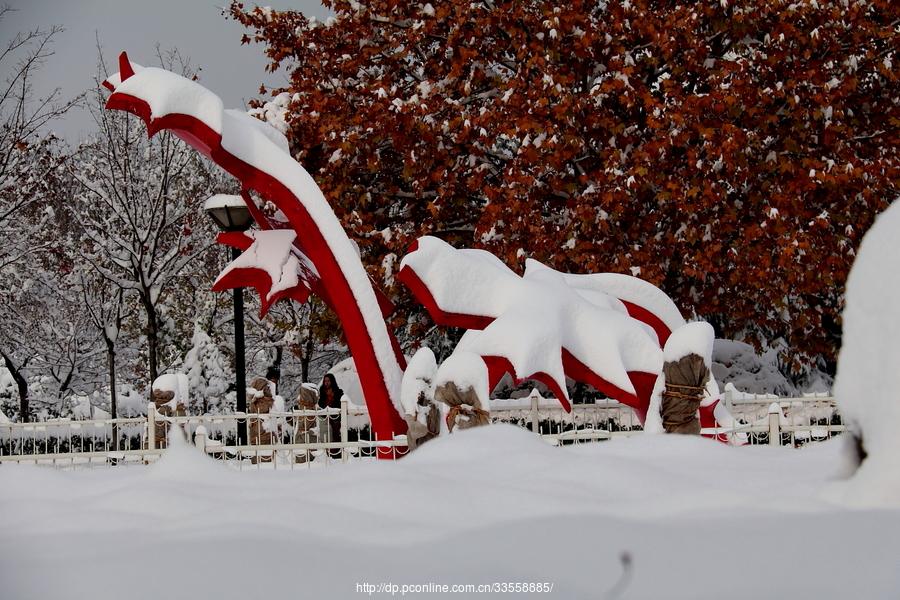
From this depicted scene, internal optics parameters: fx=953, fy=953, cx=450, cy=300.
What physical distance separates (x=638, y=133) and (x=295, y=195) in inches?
236

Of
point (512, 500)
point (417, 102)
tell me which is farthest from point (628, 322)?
point (512, 500)

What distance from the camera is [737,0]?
13.5m

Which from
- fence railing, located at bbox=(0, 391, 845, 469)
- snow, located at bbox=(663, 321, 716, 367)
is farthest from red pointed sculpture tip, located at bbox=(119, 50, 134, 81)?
snow, located at bbox=(663, 321, 716, 367)

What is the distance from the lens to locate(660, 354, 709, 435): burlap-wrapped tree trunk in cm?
711

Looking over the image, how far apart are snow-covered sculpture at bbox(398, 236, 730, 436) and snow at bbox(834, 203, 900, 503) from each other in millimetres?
5966

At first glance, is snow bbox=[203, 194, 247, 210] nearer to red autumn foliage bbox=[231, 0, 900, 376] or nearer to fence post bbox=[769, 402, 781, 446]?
red autumn foliage bbox=[231, 0, 900, 376]

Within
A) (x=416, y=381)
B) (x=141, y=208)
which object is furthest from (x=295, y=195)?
(x=141, y=208)

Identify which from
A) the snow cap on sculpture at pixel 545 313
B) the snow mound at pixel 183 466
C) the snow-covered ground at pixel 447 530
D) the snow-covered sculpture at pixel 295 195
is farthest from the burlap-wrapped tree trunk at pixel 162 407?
the snow-covered ground at pixel 447 530

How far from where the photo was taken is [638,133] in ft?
47.0

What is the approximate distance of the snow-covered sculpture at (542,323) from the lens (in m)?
8.80

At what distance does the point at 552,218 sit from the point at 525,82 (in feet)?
6.97

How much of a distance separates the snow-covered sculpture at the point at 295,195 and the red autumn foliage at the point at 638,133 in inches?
131

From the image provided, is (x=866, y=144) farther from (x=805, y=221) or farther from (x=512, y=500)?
(x=512, y=500)

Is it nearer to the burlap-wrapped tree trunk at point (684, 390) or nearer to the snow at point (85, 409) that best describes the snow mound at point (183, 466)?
the burlap-wrapped tree trunk at point (684, 390)
